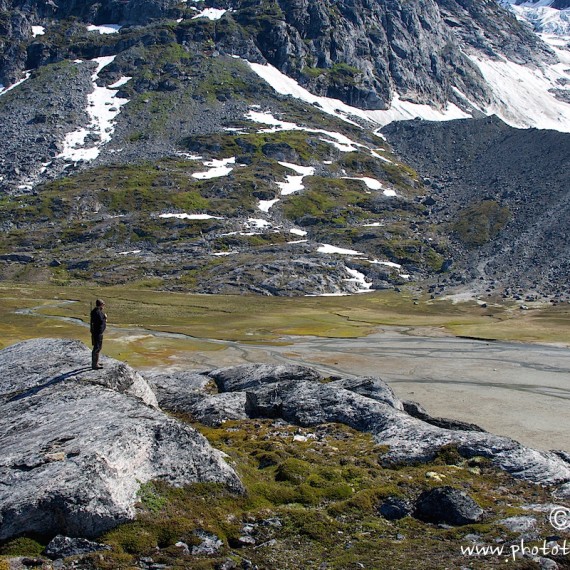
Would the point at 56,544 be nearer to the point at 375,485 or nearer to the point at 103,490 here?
the point at 103,490

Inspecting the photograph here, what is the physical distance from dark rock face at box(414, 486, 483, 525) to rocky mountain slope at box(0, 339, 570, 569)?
0.14 feet

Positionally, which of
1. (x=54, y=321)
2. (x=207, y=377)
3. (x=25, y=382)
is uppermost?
(x=25, y=382)

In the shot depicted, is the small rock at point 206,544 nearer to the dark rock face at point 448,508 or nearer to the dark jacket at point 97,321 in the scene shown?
the dark rock face at point 448,508

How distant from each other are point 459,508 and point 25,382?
65.7 ft

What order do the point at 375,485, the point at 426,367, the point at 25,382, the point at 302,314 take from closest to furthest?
1. the point at 375,485
2. the point at 25,382
3. the point at 426,367
4. the point at 302,314

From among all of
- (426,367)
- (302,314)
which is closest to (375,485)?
(426,367)

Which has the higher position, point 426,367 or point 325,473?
point 325,473

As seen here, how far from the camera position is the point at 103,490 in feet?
55.4

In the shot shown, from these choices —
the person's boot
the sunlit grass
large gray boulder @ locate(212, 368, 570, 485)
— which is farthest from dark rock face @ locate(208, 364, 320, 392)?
the sunlit grass

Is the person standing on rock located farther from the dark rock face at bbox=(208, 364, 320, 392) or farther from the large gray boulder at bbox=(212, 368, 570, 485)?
the dark rock face at bbox=(208, 364, 320, 392)

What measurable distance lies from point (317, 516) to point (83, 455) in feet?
25.9

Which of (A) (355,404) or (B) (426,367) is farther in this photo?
(B) (426,367)

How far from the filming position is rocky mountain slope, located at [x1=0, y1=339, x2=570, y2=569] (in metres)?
16.4

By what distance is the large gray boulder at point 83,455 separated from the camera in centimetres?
1641
